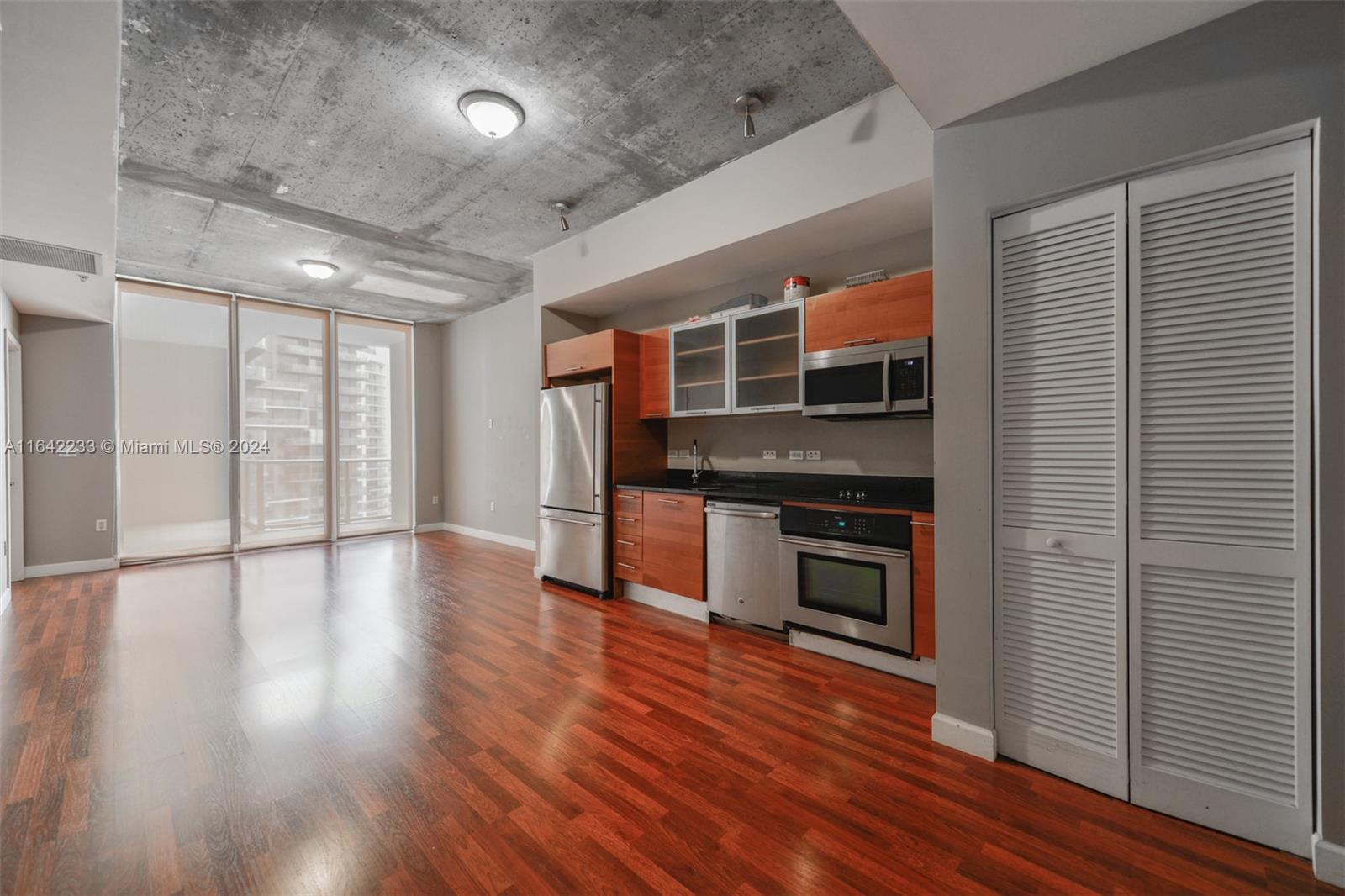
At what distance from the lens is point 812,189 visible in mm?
3014

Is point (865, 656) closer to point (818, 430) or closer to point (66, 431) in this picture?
point (818, 430)

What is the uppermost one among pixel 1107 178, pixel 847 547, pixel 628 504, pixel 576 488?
pixel 1107 178

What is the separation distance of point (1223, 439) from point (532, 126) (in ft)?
10.8

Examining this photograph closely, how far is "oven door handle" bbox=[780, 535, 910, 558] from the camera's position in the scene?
2861mm

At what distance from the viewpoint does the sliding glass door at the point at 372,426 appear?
7168 millimetres

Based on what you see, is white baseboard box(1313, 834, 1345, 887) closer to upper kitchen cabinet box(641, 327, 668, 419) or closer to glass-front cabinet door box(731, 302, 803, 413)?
glass-front cabinet door box(731, 302, 803, 413)

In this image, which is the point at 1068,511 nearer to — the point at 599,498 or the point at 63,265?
the point at 599,498

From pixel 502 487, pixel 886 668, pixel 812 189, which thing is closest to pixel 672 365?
pixel 812 189

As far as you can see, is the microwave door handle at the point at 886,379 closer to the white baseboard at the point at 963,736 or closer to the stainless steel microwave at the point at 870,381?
the stainless steel microwave at the point at 870,381

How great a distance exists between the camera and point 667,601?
408 cm

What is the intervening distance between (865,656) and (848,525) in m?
0.73

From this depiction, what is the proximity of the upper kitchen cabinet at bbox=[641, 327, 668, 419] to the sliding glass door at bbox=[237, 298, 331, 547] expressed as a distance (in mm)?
4765

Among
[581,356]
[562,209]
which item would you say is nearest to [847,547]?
[581,356]

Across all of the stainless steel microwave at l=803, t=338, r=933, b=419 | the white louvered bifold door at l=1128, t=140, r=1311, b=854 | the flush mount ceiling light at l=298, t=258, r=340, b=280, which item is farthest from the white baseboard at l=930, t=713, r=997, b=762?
the flush mount ceiling light at l=298, t=258, r=340, b=280
